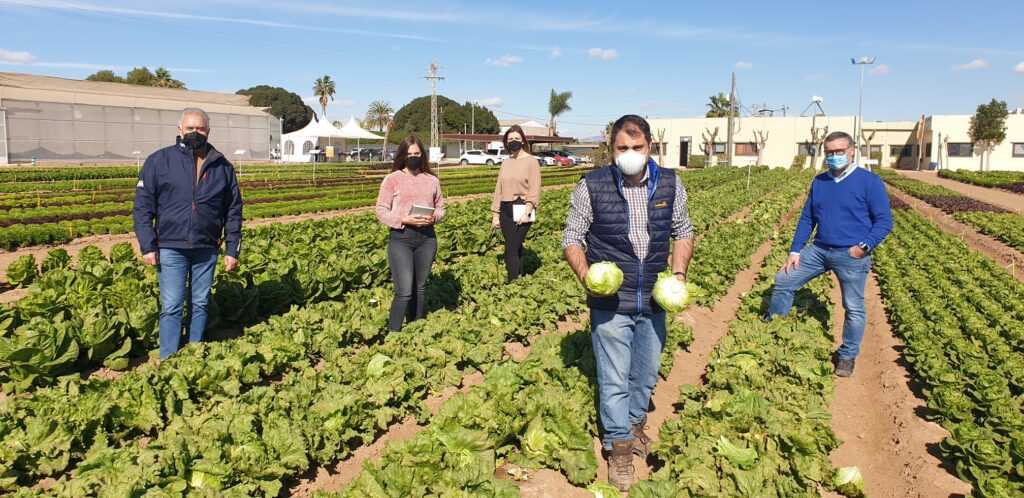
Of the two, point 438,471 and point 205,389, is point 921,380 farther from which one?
point 205,389

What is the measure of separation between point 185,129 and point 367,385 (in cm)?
246

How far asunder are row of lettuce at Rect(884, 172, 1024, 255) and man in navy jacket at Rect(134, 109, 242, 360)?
1580 cm

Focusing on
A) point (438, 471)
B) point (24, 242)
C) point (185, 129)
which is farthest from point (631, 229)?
point (24, 242)

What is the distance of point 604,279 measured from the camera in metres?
3.84

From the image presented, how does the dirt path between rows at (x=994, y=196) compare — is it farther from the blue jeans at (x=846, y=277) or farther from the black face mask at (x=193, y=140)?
the black face mask at (x=193, y=140)

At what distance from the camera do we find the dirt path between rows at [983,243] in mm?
12959

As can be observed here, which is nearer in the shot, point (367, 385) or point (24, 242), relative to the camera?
point (367, 385)

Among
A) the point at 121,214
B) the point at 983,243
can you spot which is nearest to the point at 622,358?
the point at 983,243

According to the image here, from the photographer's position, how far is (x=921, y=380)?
641 cm

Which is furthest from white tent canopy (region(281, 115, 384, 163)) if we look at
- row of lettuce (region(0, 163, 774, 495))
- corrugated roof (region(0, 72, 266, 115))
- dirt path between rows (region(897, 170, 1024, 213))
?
row of lettuce (region(0, 163, 774, 495))

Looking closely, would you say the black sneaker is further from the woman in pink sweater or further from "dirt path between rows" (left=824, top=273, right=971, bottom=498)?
the woman in pink sweater

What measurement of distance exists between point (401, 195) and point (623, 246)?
3.02m

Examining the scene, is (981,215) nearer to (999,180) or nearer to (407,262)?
(407,262)

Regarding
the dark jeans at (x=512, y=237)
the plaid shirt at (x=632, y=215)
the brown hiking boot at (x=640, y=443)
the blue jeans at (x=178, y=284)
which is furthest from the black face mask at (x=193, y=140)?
the brown hiking boot at (x=640, y=443)
